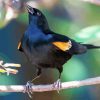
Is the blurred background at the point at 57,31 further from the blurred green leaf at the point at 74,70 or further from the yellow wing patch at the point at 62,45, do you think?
the yellow wing patch at the point at 62,45

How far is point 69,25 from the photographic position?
1.44 meters

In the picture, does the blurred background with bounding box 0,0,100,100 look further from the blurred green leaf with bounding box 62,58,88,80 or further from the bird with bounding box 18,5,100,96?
the bird with bounding box 18,5,100,96

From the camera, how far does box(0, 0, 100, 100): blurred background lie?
1.43 metres

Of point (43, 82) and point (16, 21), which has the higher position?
point (16, 21)

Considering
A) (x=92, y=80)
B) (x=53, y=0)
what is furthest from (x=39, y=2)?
(x=92, y=80)

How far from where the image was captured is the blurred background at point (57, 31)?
1433mm

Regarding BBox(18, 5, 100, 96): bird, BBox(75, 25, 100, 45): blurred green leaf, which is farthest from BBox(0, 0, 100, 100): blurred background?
BBox(18, 5, 100, 96): bird

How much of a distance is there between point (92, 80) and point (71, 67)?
29 cm

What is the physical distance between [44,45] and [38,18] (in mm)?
88

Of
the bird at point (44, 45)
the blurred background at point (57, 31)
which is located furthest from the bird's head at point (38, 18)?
the blurred background at point (57, 31)

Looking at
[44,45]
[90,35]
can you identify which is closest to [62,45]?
[44,45]

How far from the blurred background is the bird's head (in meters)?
0.20

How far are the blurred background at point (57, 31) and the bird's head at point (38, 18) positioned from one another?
0.65 ft

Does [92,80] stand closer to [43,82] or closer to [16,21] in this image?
[43,82]
